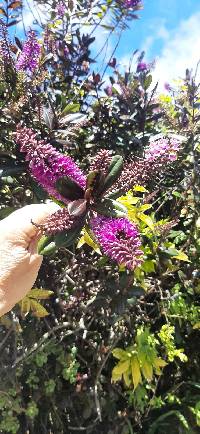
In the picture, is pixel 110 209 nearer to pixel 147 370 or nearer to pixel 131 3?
pixel 147 370

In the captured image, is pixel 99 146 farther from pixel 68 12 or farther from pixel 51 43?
pixel 68 12

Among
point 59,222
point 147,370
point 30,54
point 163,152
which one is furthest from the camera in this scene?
point 147,370

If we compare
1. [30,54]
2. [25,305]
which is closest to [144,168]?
[25,305]

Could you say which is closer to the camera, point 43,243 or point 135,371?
point 43,243

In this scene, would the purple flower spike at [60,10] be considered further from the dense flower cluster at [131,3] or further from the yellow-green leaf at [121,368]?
the yellow-green leaf at [121,368]

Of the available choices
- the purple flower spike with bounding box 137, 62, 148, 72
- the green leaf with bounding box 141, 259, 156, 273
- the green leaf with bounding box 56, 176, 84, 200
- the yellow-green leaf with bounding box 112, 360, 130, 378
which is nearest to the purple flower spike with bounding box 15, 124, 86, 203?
the green leaf with bounding box 56, 176, 84, 200

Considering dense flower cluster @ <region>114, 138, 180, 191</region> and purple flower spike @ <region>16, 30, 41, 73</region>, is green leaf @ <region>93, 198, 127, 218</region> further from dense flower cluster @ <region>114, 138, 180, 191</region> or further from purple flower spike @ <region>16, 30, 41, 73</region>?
purple flower spike @ <region>16, 30, 41, 73</region>

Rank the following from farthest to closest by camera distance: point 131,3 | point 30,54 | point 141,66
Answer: point 131,3, point 141,66, point 30,54
